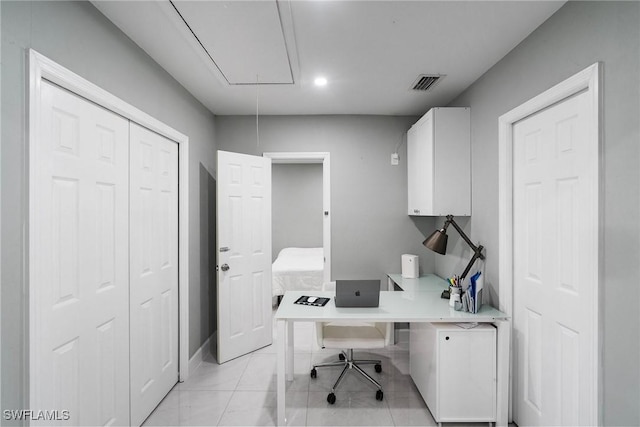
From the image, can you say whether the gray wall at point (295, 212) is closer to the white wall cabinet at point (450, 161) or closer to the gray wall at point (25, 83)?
the white wall cabinet at point (450, 161)

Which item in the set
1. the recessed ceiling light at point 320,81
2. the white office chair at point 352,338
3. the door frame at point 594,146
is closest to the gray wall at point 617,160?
the door frame at point 594,146

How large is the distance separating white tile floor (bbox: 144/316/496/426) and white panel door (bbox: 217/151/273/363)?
0.87ft

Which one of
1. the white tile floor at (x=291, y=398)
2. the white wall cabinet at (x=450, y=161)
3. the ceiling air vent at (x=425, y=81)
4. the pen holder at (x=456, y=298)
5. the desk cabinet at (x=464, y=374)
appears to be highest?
the ceiling air vent at (x=425, y=81)

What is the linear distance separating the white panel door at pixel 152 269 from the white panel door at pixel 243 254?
445 mm

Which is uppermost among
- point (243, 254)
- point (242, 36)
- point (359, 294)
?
point (242, 36)

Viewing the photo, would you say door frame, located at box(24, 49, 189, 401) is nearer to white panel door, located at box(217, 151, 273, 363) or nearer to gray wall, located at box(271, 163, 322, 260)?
white panel door, located at box(217, 151, 273, 363)

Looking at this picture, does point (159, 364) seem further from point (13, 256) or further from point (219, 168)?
point (219, 168)

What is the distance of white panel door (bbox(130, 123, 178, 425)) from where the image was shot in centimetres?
199

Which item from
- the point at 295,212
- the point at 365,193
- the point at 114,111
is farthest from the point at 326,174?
the point at 295,212

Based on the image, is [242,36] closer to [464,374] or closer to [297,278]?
[464,374]

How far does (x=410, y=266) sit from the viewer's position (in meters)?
3.26

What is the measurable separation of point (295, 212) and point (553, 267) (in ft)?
15.7

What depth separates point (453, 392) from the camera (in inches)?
79.1

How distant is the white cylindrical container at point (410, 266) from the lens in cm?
324
